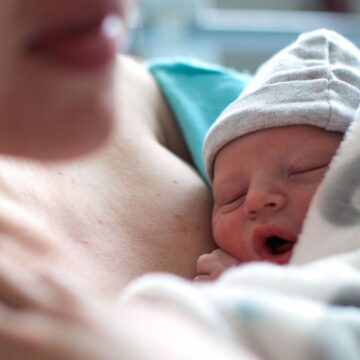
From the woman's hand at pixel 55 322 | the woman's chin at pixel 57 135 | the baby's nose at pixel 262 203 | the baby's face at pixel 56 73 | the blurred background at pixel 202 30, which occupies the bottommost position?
the woman's hand at pixel 55 322

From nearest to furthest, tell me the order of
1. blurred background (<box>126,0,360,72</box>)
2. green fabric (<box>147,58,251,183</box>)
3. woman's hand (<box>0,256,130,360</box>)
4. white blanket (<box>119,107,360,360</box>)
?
woman's hand (<box>0,256,130,360</box>) < white blanket (<box>119,107,360,360</box>) < green fabric (<box>147,58,251,183</box>) < blurred background (<box>126,0,360,72</box>)

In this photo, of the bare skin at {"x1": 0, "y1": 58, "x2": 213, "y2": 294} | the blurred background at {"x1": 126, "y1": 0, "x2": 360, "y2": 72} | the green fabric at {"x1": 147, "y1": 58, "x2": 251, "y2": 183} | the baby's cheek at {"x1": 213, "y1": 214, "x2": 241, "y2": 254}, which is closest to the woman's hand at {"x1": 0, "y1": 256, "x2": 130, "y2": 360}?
the bare skin at {"x1": 0, "y1": 58, "x2": 213, "y2": 294}

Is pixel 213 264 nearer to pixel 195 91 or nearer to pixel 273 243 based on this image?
pixel 273 243

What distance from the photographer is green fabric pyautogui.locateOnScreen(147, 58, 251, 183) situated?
43.9 inches

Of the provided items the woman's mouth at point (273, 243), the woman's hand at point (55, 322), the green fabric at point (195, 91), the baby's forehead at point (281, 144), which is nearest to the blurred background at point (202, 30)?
the green fabric at point (195, 91)

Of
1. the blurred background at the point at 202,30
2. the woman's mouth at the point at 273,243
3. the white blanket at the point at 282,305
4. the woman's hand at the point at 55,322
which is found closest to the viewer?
the woman's hand at the point at 55,322

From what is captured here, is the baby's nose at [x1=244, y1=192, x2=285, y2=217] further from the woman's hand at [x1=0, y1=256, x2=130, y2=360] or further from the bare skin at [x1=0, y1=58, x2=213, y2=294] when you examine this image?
the woman's hand at [x1=0, y1=256, x2=130, y2=360]

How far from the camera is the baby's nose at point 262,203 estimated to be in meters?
0.78

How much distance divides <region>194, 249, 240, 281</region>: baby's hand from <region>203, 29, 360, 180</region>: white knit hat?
141 millimetres

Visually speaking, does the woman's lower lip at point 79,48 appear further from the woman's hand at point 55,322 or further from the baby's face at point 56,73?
the woman's hand at point 55,322

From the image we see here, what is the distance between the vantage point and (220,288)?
57cm

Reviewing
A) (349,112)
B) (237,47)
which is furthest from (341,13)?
(349,112)

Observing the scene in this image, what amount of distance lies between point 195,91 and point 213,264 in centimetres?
47

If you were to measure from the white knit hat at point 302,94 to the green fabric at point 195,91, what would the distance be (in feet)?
0.56
